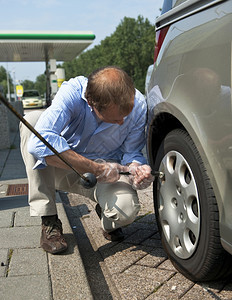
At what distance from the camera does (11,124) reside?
1098 centimetres

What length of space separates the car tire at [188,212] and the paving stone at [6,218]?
4.03ft

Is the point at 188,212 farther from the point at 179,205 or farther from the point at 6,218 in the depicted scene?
the point at 6,218

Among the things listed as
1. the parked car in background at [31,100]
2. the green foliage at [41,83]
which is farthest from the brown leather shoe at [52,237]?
the green foliage at [41,83]

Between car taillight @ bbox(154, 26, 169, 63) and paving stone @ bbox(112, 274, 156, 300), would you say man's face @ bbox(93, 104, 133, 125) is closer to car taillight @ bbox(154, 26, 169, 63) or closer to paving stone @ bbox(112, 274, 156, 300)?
car taillight @ bbox(154, 26, 169, 63)

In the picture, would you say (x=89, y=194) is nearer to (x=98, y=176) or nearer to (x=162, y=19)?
(x=98, y=176)

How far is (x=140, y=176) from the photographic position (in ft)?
8.00

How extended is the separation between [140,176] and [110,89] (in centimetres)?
56

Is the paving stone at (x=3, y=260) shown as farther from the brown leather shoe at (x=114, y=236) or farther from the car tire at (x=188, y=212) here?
the car tire at (x=188, y=212)

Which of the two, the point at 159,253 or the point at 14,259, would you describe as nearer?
the point at 14,259

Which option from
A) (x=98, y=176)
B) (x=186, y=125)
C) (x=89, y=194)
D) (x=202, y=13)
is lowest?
(x=89, y=194)

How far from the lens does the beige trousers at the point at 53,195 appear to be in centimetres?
259

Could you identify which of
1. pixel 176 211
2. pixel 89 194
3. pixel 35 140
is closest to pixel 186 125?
pixel 176 211

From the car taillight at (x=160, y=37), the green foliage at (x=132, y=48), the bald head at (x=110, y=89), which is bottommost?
the bald head at (x=110, y=89)

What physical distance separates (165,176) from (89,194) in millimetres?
737
